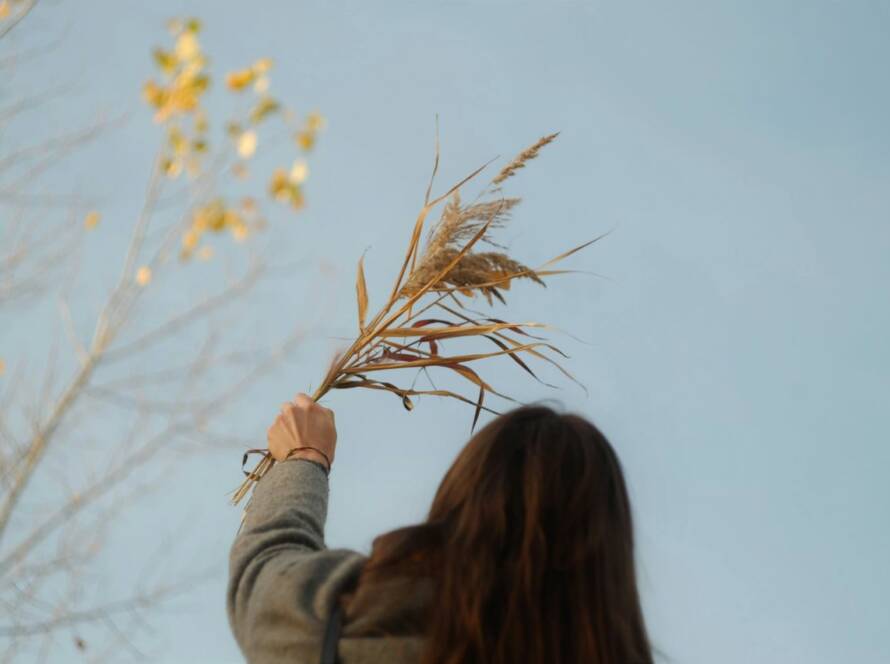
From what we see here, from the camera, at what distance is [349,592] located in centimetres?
131

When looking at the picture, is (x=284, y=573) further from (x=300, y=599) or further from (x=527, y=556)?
(x=527, y=556)

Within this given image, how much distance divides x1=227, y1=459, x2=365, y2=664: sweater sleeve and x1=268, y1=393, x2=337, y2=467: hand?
11cm

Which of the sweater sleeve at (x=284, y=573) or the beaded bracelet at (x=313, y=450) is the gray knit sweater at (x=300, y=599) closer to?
the sweater sleeve at (x=284, y=573)

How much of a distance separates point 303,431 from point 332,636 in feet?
1.80

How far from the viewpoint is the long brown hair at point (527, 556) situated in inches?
48.6

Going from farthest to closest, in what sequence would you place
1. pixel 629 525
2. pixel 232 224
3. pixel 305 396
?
pixel 232 224 < pixel 305 396 < pixel 629 525

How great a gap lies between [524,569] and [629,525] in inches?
8.2

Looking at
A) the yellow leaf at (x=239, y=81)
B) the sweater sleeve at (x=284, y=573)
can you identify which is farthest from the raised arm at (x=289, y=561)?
the yellow leaf at (x=239, y=81)

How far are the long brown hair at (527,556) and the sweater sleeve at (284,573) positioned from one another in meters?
0.07

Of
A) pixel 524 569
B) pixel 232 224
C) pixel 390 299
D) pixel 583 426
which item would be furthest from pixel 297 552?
pixel 232 224

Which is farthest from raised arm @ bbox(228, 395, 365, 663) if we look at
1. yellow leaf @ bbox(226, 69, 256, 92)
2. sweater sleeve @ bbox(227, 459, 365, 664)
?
yellow leaf @ bbox(226, 69, 256, 92)

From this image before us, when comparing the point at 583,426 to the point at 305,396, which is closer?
the point at 583,426

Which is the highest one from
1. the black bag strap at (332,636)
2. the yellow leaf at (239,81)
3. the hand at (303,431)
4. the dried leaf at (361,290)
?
the yellow leaf at (239,81)

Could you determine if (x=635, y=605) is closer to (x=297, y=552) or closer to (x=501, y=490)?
(x=501, y=490)
